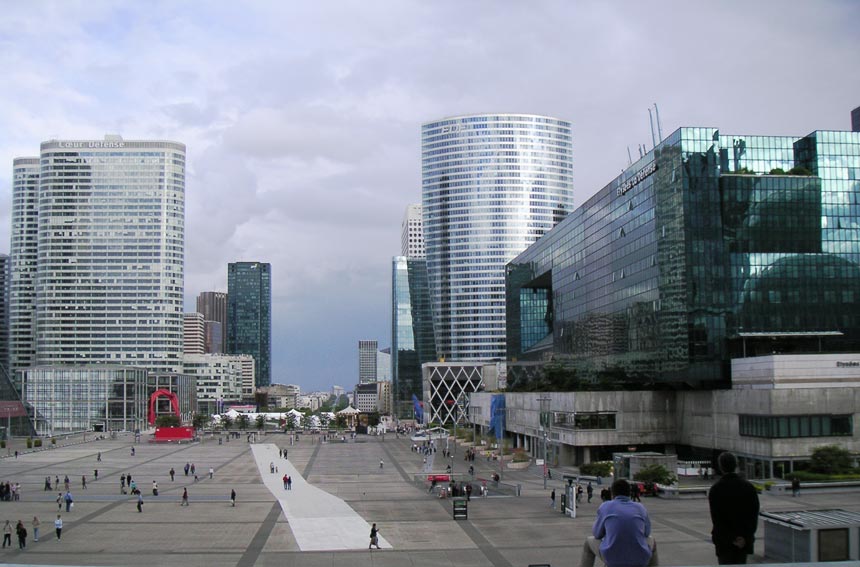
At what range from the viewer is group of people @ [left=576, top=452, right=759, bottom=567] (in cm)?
1038

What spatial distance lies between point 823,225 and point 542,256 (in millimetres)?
62617

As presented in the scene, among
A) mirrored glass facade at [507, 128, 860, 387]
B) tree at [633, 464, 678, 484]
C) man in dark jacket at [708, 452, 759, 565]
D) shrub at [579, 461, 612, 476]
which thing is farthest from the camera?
mirrored glass facade at [507, 128, 860, 387]

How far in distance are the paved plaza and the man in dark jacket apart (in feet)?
80.7

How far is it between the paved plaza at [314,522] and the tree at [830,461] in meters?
6.85

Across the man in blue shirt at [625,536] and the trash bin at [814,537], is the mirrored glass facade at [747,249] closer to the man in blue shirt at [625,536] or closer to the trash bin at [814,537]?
the trash bin at [814,537]

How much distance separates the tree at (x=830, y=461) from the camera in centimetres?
6469

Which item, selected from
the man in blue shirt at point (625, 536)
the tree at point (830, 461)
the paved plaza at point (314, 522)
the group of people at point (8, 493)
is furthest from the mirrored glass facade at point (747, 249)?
the man in blue shirt at point (625, 536)

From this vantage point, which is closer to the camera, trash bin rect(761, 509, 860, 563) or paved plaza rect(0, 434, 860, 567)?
trash bin rect(761, 509, 860, 563)

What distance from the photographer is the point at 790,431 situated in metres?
69.1

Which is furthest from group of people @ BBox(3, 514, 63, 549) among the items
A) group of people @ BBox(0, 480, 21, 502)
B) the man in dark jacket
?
the man in dark jacket

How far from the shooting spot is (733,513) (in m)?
10.9

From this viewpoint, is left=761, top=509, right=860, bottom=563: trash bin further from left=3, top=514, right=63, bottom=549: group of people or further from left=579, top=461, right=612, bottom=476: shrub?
left=579, top=461, right=612, bottom=476: shrub

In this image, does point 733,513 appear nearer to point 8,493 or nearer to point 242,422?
point 8,493

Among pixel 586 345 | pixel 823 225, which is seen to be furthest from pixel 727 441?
pixel 586 345
